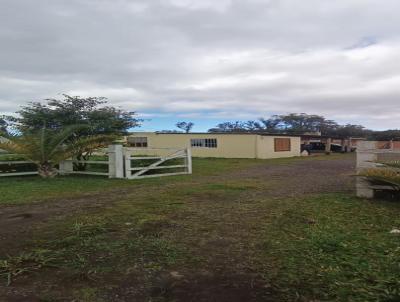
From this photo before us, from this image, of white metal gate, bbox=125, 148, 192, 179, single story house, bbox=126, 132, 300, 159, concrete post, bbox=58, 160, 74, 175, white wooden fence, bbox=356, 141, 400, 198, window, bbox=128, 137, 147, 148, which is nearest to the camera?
white wooden fence, bbox=356, 141, 400, 198

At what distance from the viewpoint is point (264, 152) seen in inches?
1227

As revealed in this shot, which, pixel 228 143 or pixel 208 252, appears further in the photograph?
pixel 228 143

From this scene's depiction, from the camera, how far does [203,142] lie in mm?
33281

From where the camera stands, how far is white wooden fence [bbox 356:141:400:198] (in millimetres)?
8398

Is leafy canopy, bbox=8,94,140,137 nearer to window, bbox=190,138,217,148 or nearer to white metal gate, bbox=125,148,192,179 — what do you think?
white metal gate, bbox=125,148,192,179

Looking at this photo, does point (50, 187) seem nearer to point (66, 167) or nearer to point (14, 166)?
point (66, 167)

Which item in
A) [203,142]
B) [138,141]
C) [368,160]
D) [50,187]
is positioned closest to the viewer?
[368,160]

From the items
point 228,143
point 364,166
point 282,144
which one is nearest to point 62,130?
point 364,166

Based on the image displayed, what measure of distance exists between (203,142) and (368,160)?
81.7 feet

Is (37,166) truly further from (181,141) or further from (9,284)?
(181,141)

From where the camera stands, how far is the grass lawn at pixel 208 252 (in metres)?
3.52

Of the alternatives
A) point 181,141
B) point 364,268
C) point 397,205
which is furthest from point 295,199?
point 181,141

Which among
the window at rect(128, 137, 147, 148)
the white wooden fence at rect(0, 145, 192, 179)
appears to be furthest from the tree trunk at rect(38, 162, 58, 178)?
the window at rect(128, 137, 147, 148)

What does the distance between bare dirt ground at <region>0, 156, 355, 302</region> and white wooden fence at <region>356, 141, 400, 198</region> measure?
133cm
